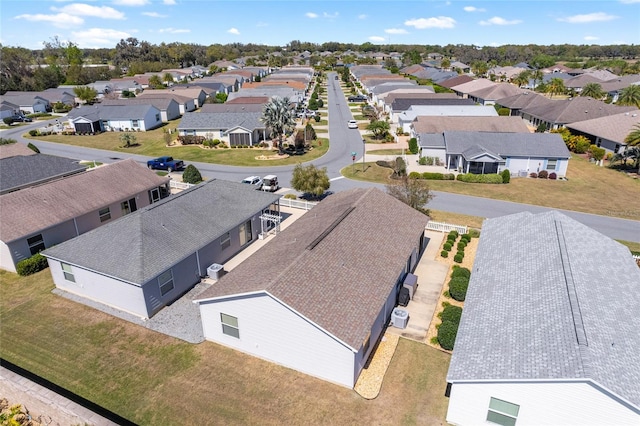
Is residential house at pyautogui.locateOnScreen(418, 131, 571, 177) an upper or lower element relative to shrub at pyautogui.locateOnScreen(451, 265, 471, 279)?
upper

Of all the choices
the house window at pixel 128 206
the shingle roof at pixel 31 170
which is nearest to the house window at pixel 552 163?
the house window at pixel 128 206

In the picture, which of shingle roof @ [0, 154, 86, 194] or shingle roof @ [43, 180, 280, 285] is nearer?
shingle roof @ [43, 180, 280, 285]

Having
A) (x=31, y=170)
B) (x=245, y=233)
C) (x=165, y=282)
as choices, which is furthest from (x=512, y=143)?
(x=31, y=170)

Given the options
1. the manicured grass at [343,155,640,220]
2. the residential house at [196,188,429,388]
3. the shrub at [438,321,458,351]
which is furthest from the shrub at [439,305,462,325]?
the manicured grass at [343,155,640,220]

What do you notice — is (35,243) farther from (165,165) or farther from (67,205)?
(165,165)

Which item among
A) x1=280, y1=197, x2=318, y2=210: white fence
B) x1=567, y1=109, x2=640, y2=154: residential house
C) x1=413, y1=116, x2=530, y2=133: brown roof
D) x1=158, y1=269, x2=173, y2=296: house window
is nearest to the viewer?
x1=158, y1=269, x2=173, y2=296: house window

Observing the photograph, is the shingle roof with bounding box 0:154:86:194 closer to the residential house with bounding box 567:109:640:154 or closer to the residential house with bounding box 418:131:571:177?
the residential house with bounding box 418:131:571:177
